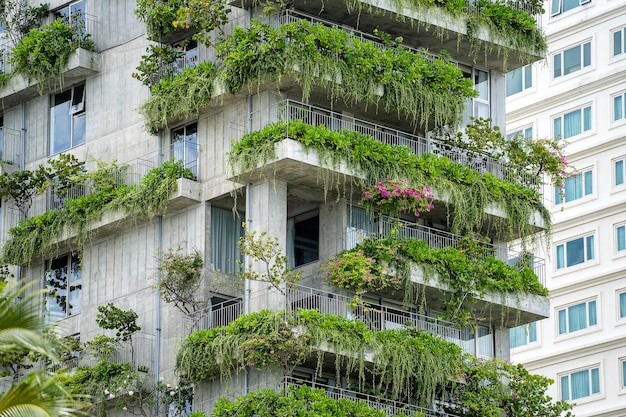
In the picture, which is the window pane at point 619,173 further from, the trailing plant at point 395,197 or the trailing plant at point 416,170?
the trailing plant at point 395,197

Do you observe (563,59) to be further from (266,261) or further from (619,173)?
(266,261)

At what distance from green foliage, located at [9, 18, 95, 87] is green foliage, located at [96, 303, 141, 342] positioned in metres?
8.47

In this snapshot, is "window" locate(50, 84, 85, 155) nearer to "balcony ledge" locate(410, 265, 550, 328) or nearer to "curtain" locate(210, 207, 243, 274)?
"curtain" locate(210, 207, 243, 274)

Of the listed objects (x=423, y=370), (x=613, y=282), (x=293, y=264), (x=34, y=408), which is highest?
(x=613, y=282)

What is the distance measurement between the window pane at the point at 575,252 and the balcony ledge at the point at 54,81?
26.8m

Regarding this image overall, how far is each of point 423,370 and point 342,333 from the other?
2636 mm

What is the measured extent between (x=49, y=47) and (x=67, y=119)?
224 cm

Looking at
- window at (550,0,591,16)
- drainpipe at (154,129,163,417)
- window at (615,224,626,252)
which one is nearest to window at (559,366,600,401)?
window at (615,224,626,252)

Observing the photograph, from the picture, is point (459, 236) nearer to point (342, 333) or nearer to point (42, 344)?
point (342, 333)

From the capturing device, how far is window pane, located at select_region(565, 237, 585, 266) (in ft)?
236

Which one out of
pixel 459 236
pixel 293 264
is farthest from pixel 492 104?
pixel 293 264

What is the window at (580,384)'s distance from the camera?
69500mm

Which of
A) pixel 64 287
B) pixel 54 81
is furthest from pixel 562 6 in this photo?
pixel 64 287

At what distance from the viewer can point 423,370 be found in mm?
44750
